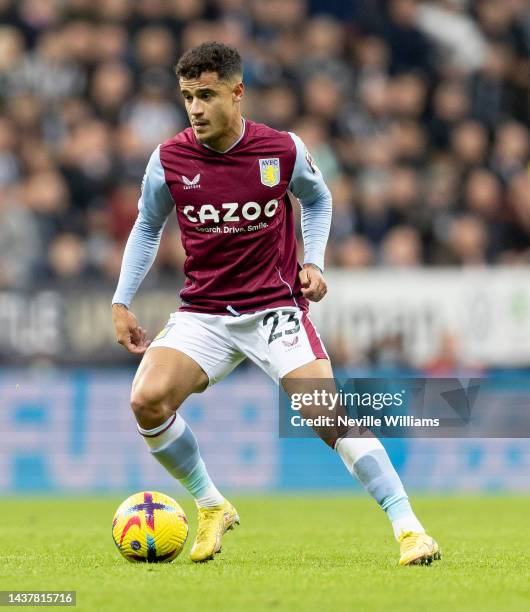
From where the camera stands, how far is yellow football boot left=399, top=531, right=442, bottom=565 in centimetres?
677

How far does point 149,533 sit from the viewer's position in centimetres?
718

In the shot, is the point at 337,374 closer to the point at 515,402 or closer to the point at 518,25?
the point at 515,402

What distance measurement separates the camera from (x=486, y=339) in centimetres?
1544

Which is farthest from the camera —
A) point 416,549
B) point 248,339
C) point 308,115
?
point 308,115

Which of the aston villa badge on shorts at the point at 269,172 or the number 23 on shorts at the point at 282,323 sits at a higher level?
the aston villa badge on shorts at the point at 269,172

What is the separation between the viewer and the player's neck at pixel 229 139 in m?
7.20

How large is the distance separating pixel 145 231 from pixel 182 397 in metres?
0.92

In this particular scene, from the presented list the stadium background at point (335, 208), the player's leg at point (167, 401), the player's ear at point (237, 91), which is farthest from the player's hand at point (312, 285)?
the stadium background at point (335, 208)

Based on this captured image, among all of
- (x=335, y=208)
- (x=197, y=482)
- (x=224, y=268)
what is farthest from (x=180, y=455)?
(x=335, y=208)

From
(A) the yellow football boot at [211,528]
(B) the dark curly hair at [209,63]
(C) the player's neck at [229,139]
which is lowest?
(A) the yellow football boot at [211,528]

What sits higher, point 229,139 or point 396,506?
point 229,139

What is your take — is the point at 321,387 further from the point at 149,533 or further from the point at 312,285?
the point at 149,533

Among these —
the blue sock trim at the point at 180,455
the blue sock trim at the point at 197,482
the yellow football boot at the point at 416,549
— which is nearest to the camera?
the yellow football boot at the point at 416,549

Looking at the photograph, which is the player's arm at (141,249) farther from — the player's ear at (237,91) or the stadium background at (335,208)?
the stadium background at (335,208)
